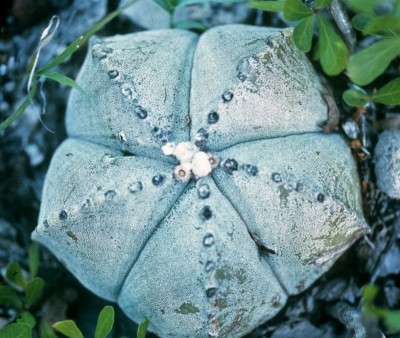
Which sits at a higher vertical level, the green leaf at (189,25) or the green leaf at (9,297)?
the green leaf at (189,25)

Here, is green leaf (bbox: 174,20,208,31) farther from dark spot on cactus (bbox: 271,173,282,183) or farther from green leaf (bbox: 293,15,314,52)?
dark spot on cactus (bbox: 271,173,282,183)

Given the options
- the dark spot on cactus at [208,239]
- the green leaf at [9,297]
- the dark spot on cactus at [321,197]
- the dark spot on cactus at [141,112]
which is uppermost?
the dark spot on cactus at [141,112]

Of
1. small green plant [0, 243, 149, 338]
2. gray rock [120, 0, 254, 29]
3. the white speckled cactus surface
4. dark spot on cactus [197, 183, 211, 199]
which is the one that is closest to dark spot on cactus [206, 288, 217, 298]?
the white speckled cactus surface

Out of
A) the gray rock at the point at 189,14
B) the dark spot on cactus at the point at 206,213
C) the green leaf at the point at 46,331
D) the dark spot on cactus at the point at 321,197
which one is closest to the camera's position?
the dark spot on cactus at the point at 206,213

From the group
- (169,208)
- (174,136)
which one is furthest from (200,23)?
(169,208)

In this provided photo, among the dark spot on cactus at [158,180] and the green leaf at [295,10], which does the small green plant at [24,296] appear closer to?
the dark spot on cactus at [158,180]

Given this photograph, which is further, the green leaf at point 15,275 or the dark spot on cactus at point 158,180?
the green leaf at point 15,275

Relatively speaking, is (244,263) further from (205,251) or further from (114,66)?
(114,66)

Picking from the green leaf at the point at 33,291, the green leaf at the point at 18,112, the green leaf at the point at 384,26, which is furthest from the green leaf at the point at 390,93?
the green leaf at the point at 33,291
